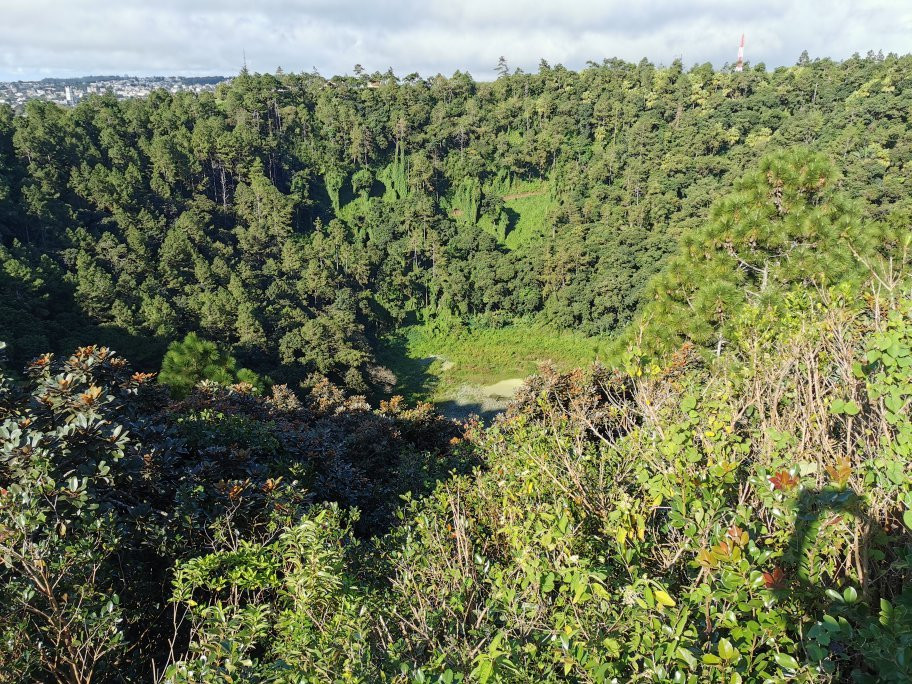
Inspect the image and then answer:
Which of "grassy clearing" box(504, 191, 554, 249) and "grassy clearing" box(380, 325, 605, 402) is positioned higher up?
"grassy clearing" box(504, 191, 554, 249)

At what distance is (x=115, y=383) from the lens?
4.53m

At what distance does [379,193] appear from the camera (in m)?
36.5

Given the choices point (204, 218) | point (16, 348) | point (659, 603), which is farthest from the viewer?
point (204, 218)

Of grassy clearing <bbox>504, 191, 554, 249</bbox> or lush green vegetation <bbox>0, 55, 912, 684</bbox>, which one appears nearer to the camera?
lush green vegetation <bbox>0, 55, 912, 684</bbox>

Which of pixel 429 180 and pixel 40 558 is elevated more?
pixel 429 180

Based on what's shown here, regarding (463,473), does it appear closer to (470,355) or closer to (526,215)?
(470,355)

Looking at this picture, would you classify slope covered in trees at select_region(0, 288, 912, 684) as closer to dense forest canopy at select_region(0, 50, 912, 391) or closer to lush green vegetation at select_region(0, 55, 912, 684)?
lush green vegetation at select_region(0, 55, 912, 684)

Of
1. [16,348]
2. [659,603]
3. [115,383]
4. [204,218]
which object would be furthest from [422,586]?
[204,218]

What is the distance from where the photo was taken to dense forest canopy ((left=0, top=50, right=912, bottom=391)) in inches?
763

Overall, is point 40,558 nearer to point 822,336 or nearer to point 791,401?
point 791,401

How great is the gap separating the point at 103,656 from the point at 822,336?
429cm

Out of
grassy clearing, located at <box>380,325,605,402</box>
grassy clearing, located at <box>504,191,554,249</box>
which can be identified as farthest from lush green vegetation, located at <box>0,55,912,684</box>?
grassy clearing, located at <box>504,191,554,249</box>

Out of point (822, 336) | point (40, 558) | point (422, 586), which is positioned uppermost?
point (822, 336)

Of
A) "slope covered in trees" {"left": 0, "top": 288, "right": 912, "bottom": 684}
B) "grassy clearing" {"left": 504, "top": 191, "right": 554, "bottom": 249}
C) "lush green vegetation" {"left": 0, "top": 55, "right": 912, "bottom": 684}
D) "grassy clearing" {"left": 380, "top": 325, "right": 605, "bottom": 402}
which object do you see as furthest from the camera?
"grassy clearing" {"left": 504, "top": 191, "right": 554, "bottom": 249}
